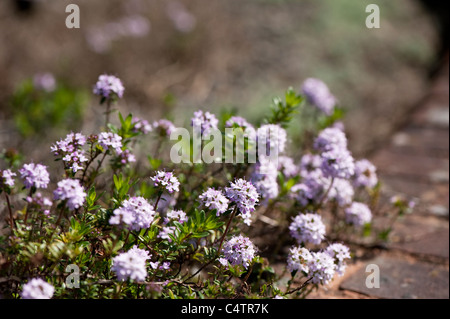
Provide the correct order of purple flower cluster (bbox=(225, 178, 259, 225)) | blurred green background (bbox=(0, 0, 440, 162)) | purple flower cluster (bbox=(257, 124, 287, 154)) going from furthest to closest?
blurred green background (bbox=(0, 0, 440, 162)) → purple flower cluster (bbox=(257, 124, 287, 154)) → purple flower cluster (bbox=(225, 178, 259, 225))

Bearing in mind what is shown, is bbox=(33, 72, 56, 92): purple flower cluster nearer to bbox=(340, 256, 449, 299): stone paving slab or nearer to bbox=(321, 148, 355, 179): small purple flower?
bbox=(321, 148, 355, 179): small purple flower

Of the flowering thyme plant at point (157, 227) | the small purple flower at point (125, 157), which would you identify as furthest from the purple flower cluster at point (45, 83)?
the small purple flower at point (125, 157)

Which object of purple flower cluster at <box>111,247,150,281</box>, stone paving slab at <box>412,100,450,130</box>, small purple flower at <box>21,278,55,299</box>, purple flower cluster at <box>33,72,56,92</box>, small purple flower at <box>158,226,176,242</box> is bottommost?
small purple flower at <box>21,278,55,299</box>

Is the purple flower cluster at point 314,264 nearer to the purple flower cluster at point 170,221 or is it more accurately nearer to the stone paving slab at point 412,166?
the purple flower cluster at point 170,221

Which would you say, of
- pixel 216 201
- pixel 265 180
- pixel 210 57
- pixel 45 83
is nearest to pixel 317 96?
pixel 265 180

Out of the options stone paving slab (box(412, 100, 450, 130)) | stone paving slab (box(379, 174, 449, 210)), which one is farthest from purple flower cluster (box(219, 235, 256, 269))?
stone paving slab (box(412, 100, 450, 130))
